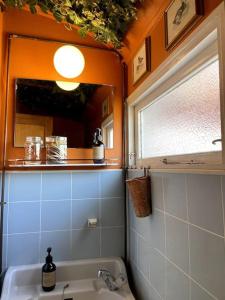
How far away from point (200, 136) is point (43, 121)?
99 cm

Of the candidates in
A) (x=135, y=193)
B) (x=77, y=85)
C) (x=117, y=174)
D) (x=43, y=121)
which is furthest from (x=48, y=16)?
(x=135, y=193)

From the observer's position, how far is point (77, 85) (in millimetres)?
1487

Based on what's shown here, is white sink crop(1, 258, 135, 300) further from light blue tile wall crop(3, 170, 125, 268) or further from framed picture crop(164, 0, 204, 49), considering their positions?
framed picture crop(164, 0, 204, 49)

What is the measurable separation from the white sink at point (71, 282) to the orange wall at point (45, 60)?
2.20 ft

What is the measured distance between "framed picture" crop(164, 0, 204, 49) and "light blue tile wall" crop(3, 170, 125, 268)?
880 millimetres

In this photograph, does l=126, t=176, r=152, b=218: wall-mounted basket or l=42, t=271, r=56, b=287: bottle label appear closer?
l=126, t=176, r=152, b=218: wall-mounted basket

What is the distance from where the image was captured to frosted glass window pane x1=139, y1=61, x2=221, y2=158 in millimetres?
747

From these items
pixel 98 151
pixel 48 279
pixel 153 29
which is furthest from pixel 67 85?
pixel 48 279

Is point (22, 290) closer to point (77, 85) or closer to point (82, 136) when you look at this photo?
point (82, 136)

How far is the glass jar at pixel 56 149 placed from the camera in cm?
133

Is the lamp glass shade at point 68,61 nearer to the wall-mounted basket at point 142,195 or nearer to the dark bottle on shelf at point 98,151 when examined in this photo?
the dark bottle on shelf at point 98,151

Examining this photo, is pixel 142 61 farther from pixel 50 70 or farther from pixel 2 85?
pixel 2 85

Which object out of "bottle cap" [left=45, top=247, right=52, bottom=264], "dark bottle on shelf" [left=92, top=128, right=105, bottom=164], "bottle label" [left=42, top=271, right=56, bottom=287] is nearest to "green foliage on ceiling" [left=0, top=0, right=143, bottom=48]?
"dark bottle on shelf" [left=92, top=128, right=105, bottom=164]

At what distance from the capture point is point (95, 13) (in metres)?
1.30
